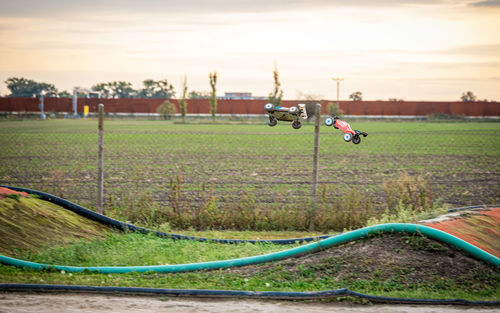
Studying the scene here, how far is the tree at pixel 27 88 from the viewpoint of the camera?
80.4 meters

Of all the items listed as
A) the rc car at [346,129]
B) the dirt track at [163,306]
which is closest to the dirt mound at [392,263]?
the dirt track at [163,306]

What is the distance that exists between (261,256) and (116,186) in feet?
26.0

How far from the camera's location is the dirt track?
540cm

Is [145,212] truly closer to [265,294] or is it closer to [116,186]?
[116,186]

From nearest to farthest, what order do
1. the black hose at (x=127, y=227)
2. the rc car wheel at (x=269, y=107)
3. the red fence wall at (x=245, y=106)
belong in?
the rc car wheel at (x=269, y=107) < the black hose at (x=127, y=227) < the red fence wall at (x=245, y=106)

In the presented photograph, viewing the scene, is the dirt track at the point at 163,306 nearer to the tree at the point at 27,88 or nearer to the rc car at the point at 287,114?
the rc car at the point at 287,114

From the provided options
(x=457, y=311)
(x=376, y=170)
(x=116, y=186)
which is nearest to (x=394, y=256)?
(x=457, y=311)

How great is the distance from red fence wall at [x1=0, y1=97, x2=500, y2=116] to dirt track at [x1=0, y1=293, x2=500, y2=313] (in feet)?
99.2

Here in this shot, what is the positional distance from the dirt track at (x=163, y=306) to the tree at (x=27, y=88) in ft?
269

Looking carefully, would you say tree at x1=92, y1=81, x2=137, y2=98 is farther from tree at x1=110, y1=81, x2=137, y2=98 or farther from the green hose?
the green hose

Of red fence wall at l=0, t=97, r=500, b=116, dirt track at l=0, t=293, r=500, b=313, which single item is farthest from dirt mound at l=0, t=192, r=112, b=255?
red fence wall at l=0, t=97, r=500, b=116

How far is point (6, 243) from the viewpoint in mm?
7430

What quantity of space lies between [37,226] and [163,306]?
349cm

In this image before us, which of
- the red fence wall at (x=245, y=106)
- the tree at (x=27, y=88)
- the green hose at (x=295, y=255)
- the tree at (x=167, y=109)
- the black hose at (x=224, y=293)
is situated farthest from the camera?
the tree at (x=27, y=88)
